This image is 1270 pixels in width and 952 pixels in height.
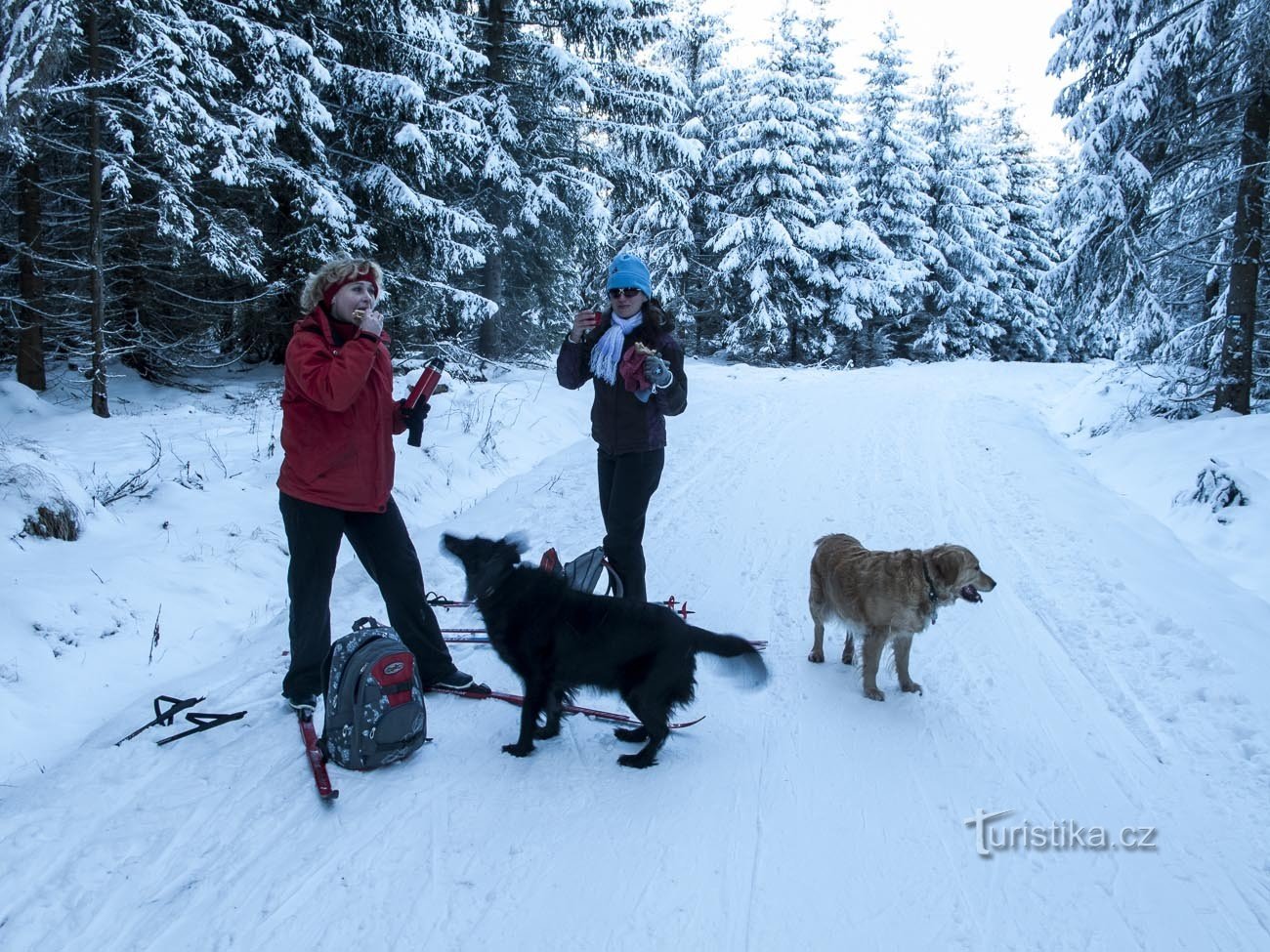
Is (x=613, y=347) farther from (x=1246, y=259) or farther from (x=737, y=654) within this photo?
(x=1246, y=259)

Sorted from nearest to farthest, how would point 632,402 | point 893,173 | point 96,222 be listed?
point 632,402 → point 96,222 → point 893,173

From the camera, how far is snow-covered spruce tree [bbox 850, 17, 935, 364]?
2630 centimetres

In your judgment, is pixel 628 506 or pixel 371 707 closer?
pixel 371 707

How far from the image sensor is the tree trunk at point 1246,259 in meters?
8.98

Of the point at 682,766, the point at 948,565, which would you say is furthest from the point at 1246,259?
the point at 682,766

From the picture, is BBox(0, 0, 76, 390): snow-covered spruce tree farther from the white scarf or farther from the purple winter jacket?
the white scarf

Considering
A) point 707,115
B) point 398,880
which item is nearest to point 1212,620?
point 398,880

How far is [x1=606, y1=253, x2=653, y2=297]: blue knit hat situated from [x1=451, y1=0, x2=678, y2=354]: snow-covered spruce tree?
9.75 metres

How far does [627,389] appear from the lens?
13.4 feet

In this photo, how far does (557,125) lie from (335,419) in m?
14.1

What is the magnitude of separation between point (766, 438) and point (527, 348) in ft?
27.1

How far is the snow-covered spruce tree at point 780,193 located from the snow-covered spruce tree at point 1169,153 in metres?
12.3

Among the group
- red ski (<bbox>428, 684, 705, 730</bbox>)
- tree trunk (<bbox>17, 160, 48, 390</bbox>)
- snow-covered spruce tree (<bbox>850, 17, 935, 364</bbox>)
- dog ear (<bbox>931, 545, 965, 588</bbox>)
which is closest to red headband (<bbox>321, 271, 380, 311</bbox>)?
red ski (<bbox>428, 684, 705, 730</bbox>)

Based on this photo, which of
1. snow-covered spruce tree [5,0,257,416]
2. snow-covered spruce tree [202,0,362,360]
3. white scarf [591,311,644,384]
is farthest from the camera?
snow-covered spruce tree [202,0,362,360]
